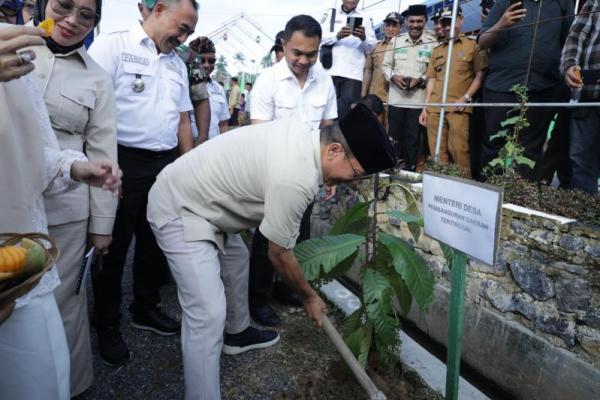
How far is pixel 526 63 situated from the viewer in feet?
10.5

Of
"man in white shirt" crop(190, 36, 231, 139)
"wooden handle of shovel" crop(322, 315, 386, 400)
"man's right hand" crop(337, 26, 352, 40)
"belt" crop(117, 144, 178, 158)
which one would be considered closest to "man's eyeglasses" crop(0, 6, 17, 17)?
"man in white shirt" crop(190, 36, 231, 139)

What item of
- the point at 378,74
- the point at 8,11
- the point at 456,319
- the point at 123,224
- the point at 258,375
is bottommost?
the point at 258,375

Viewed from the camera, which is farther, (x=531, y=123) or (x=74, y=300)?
(x=531, y=123)

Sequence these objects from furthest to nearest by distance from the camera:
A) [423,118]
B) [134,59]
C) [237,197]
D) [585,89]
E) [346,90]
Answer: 1. [346,90]
2. [423,118]
3. [585,89]
4. [134,59]
5. [237,197]

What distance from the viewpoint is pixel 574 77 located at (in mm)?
2873

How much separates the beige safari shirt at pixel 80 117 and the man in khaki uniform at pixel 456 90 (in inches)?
114

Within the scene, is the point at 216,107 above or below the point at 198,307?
above

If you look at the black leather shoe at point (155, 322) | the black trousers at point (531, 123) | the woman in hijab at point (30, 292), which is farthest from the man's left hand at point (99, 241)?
the black trousers at point (531, 123)

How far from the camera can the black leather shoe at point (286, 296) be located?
3514mm

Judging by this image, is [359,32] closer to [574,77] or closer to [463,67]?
[463,67]

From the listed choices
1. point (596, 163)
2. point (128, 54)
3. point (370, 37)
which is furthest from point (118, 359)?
point (370, 37)

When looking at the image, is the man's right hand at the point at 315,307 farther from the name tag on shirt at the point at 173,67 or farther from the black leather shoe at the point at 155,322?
the name tag on shirt at the point at 173,67

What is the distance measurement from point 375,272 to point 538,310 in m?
1.06

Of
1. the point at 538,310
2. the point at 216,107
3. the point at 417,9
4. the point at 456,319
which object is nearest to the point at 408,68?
the point at 417,9
